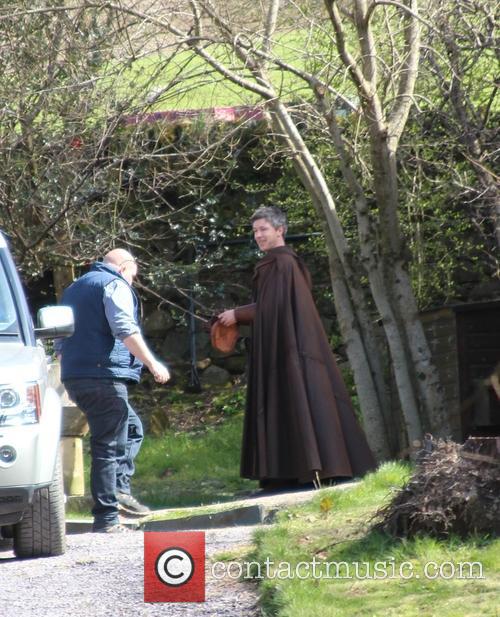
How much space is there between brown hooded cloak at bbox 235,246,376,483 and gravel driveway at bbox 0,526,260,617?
1.92 m

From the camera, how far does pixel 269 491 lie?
32.5 ft

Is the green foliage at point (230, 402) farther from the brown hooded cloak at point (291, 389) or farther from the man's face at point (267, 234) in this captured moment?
the man's face at point (267, 234)

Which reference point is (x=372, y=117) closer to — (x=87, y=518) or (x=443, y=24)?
(x=443, y=24)

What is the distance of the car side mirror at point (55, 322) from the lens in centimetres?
719

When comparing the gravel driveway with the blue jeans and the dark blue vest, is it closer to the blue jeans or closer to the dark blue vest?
the blue jeans

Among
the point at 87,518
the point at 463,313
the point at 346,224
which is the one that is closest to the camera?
the point at 87,518

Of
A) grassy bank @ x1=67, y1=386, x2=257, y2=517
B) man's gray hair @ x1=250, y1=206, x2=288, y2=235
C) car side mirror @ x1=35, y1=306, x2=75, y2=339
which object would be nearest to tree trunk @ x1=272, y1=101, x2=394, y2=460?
man's gray hair @ x1=250, y1=206, x2=288, y2=235

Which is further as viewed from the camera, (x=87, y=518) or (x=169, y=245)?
(x=169, y=245)

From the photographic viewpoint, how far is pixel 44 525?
23.9 feet

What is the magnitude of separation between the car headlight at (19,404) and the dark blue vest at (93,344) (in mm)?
1573

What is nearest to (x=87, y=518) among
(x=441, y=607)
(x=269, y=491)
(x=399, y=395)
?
(x=269, y=491)

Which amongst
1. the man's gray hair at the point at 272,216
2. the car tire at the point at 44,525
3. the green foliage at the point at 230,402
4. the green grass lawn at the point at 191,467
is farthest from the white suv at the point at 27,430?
the green foliage at the point at 230,402

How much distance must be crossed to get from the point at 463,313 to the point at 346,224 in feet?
6.56

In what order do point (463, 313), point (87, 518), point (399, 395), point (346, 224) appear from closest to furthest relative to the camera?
point (87, 518) < point (399, 395) < point (463, 313) < point (346, 224)
